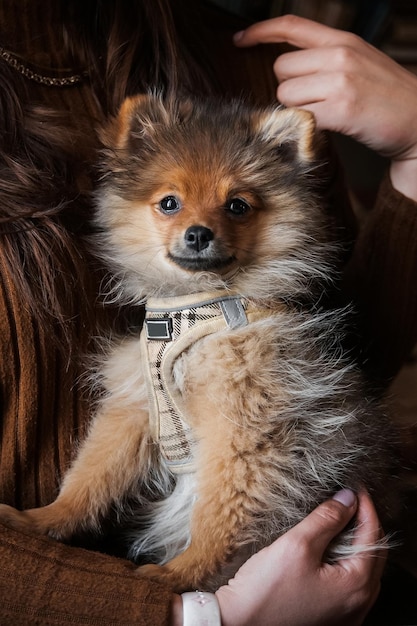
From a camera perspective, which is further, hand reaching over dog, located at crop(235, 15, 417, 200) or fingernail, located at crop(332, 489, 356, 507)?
hand reaching over dog, located at crop(235, 15, 417, 200)

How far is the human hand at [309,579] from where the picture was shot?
119 cm

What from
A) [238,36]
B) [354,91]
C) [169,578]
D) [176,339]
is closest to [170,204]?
[176,339]

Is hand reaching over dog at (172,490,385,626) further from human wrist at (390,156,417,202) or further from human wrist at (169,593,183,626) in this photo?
human wrist at (390,156,417,202)

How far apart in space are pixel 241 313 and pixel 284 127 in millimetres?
415

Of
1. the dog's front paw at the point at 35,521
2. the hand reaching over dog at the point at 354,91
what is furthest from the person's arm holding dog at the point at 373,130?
the dog's front paw at the point at 35,521

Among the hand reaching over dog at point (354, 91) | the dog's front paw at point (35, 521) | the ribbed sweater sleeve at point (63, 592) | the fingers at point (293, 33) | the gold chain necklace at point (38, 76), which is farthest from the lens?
the fingers at point (293, 33)

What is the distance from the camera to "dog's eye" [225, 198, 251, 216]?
128 cm

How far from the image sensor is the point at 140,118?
4.47ft

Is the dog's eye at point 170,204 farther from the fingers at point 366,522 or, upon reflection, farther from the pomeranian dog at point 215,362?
the fingers at point 366,522

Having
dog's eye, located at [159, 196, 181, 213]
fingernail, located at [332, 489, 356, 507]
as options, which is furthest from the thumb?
dog's eye, located at [159, 196, 181, 213]

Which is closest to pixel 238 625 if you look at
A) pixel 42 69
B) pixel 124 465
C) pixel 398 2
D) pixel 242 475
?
pixel 242 475

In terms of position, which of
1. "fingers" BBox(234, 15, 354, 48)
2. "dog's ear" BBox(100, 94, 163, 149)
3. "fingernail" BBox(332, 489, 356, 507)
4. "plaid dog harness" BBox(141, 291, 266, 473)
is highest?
"fingers" BBox(234, 15, 354, 48)

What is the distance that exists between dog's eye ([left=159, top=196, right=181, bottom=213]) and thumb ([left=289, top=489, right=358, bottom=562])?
67cm

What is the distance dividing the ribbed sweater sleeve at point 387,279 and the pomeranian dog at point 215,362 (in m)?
0.39
